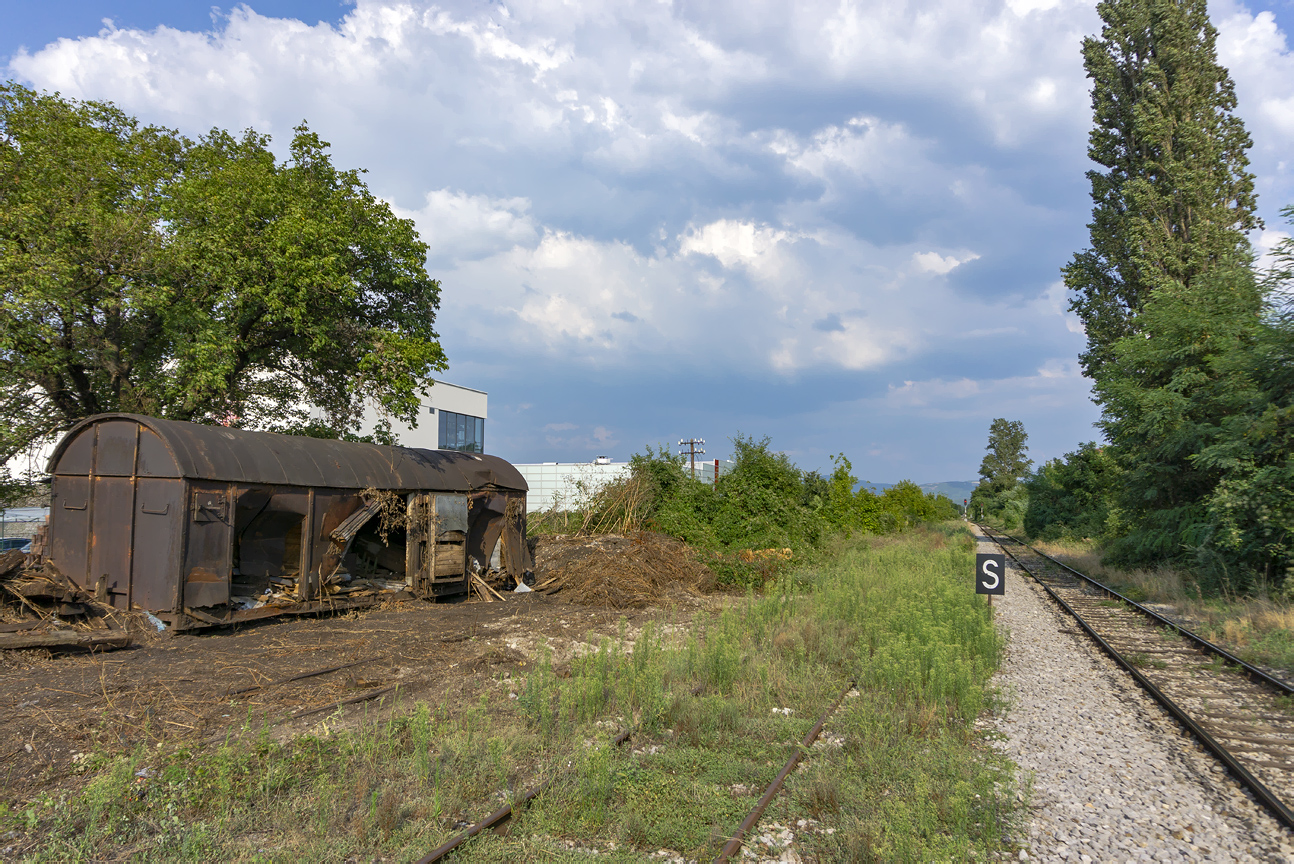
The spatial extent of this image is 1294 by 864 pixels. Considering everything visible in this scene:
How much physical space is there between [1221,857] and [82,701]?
424 inches

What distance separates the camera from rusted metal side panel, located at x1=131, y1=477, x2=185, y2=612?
11164 mm

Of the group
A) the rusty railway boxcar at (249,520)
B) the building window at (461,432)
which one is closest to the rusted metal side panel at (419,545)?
the rusty railway boxcar at (249,520)

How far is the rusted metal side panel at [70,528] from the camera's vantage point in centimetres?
1201

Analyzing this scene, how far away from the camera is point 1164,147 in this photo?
74.7 ft

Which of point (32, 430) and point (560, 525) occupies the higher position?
point (32, 430)

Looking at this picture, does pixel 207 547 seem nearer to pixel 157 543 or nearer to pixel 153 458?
pixel 157 543

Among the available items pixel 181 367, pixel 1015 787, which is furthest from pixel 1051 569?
pixel 181 367

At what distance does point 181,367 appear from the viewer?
627 inches

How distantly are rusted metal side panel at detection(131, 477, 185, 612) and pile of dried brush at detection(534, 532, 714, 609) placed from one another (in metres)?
8.22

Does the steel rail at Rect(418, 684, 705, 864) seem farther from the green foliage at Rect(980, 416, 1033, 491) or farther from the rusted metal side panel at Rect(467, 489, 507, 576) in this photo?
the green foliage at Rect(980, 416, 1033, 491)

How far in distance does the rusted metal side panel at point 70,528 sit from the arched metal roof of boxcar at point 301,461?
60 cm

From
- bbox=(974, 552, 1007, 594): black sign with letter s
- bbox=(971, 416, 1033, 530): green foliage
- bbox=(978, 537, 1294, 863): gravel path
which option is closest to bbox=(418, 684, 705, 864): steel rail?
bbox=(978, 537, 1294, 863): gravel path

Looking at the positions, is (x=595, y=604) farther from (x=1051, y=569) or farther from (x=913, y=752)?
(x=1051, y=569)

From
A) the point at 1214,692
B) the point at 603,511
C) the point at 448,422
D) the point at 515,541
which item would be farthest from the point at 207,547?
the point at 448,422
